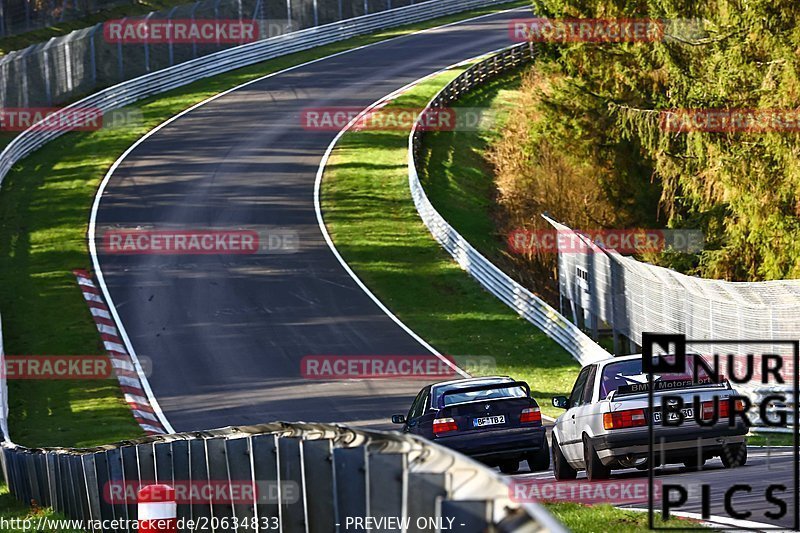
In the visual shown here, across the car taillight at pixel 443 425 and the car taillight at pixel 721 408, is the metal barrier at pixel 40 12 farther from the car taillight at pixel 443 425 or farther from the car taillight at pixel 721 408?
the car taillight at pixel 721 408

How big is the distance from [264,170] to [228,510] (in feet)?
130

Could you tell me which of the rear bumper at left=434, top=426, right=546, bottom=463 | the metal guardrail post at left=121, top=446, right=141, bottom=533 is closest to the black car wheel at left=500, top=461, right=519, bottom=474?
the rear bumper at left=434, top=426, right=546, bottom=463

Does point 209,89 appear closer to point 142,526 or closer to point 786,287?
point 786,287

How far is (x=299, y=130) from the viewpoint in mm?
54188

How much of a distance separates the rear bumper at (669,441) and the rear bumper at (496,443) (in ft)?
8.90

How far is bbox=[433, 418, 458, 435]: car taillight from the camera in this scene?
1659 cm

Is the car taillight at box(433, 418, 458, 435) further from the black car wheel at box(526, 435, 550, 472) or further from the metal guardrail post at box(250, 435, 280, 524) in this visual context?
the metal guardrail post at box(250, 435, 280, 524)

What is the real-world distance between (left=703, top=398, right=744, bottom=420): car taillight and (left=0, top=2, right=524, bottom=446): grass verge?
14863mm

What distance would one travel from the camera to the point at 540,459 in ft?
56.5

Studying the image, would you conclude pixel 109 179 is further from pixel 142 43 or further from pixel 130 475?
pixel 130 475

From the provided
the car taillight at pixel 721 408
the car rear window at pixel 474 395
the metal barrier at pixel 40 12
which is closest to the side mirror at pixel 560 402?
the car rear window at pixel 474 395

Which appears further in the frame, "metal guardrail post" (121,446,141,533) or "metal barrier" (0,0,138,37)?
"metal barrier" (0,0,138,37)

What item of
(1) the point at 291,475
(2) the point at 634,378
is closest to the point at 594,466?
(2) the point at 634,378

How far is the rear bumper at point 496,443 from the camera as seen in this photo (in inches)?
646
